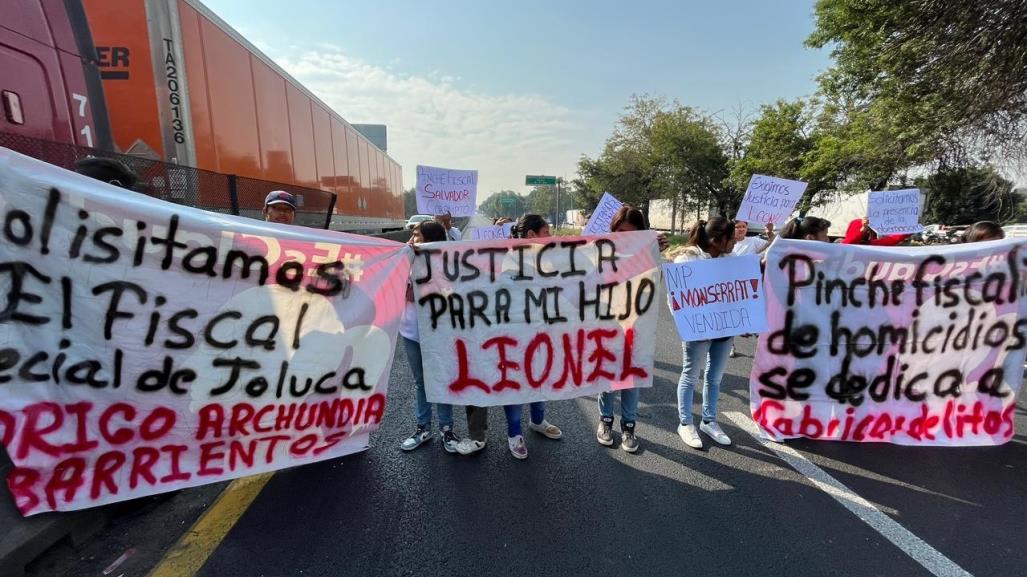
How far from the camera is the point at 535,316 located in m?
3.25

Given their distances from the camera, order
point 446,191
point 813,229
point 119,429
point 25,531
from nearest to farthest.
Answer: point 25,531
point 119,429
point 813,229
point 446,191

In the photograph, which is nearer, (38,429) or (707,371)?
(38,429)

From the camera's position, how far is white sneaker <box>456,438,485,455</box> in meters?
3.31

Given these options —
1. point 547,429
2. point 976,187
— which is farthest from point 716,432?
point 976,187

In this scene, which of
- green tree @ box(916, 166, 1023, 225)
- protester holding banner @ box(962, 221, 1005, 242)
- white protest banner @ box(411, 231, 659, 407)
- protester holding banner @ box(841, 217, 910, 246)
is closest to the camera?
white protest banner @ box(411, 231, 659, 407)

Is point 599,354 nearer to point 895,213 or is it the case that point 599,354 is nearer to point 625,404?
point 625,404

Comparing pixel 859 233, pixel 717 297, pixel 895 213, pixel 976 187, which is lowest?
pixel 717 297

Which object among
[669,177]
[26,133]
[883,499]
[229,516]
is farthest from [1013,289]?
[669,177]

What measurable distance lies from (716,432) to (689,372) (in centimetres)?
51

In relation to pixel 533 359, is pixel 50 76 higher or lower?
higher

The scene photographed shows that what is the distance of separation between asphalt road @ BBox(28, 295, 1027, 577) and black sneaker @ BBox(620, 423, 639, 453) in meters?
0.07

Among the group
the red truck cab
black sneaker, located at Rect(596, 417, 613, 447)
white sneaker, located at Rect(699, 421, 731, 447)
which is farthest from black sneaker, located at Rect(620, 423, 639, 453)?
the red truck cab

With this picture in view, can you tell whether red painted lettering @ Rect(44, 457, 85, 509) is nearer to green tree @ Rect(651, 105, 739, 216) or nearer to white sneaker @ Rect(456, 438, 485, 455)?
white sneaker @ Rect(456, 438, 485, 455)

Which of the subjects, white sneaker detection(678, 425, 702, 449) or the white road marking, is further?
white sneaker detection(678, 425, 702, 449)
